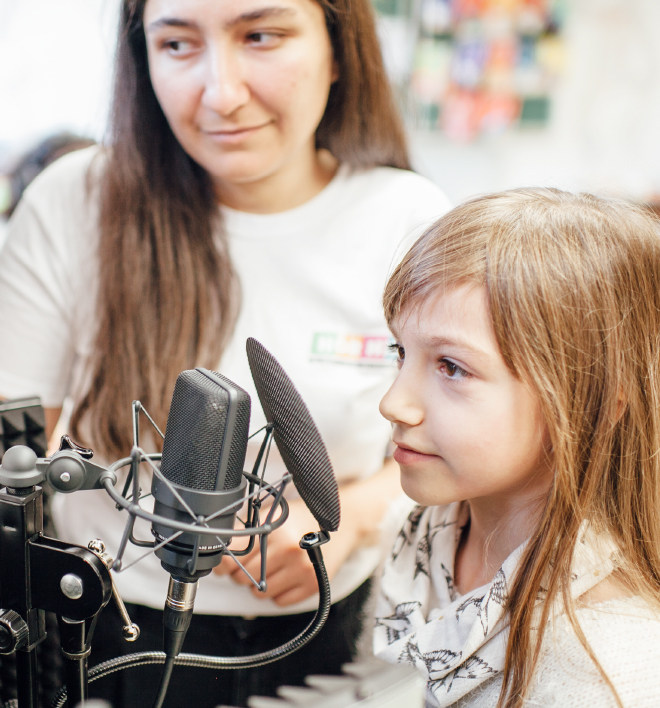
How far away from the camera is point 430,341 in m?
0.68

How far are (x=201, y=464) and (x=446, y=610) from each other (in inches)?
16.5

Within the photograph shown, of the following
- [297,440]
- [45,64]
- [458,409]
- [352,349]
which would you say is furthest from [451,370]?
[45,64]

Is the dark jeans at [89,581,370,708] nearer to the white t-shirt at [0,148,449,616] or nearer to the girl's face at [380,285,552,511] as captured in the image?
the white t-shirt at [0,148,449,616]

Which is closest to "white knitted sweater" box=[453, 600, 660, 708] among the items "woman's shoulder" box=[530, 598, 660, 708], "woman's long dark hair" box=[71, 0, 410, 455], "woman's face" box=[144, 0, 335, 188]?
"woman's shoulder" box=[530, 598, 660, 708]

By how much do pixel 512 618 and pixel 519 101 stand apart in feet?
11.0

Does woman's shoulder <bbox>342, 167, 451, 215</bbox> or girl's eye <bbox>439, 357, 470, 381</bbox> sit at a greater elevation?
woman's shoulder <bbox>342, 167, 451, 215</bbox>

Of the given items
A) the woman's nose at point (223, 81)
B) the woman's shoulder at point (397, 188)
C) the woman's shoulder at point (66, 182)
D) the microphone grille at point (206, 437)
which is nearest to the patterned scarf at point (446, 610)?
the microphone grille at point (206, 437)

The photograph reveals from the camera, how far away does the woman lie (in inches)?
35.1

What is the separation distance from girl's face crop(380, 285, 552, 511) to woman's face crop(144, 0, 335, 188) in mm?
373

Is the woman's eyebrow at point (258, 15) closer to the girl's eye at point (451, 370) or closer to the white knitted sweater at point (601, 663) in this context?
the girl's eye at point (451, 370)

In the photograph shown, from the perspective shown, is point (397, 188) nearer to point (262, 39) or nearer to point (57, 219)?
point (262, 39)

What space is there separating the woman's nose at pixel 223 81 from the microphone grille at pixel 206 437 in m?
0.49

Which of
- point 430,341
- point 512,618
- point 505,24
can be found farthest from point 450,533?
point 505,24

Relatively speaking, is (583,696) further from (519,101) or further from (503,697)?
(519,101)
